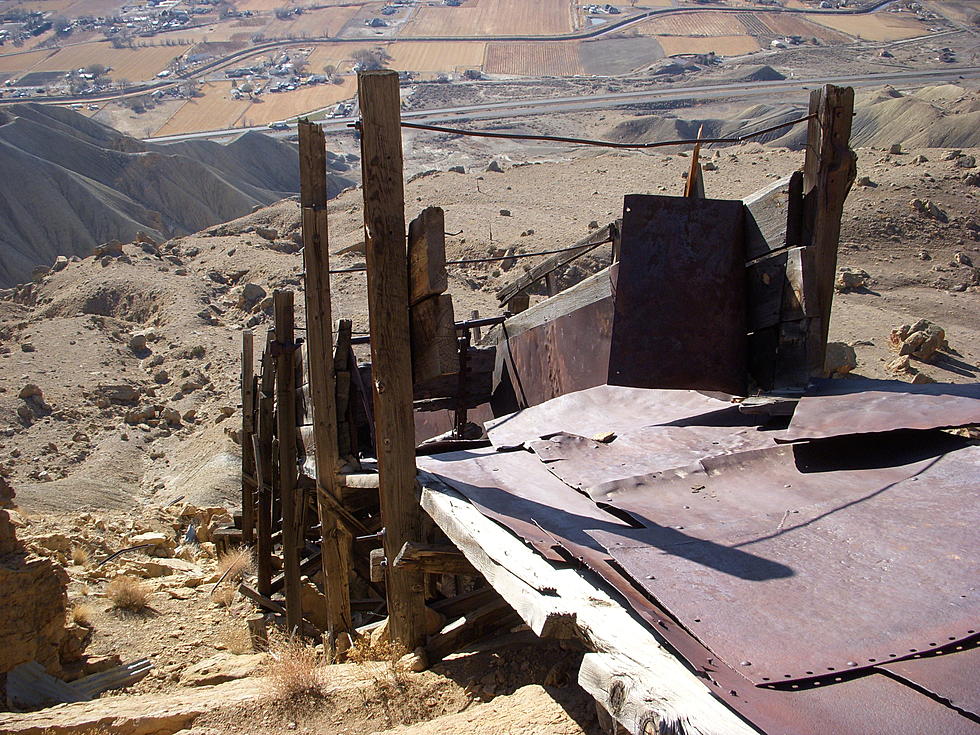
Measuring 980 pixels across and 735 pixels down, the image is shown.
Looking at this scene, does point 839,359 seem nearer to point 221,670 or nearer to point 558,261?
point 558,261

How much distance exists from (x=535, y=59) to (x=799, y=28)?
24644mm

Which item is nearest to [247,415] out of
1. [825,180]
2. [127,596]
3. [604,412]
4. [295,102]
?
[127,596]

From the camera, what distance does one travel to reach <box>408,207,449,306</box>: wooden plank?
407 centimetres

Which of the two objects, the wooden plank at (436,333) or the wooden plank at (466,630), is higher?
the wooden plank at (436,333)

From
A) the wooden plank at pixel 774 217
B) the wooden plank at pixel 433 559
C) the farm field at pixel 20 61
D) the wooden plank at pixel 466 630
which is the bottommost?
the wooden plank at pixel 466 630

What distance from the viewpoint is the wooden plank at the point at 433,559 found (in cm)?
438

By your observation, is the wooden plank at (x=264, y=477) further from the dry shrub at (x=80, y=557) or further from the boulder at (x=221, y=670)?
the dry shrub at (x=80, y=557)

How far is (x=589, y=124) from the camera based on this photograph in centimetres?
4506

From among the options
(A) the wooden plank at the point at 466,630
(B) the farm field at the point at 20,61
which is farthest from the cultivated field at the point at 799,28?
(A) the wooden plank at the point at 466,630

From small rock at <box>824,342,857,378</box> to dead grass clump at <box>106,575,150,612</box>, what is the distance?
8.00m

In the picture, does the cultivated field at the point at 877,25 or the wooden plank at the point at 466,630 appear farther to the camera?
the cultivated field at the point at 877,25

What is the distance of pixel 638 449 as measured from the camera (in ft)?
14.2

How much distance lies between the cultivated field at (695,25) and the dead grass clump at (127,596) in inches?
3074

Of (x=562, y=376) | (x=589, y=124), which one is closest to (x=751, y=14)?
(x=589, y=124)
